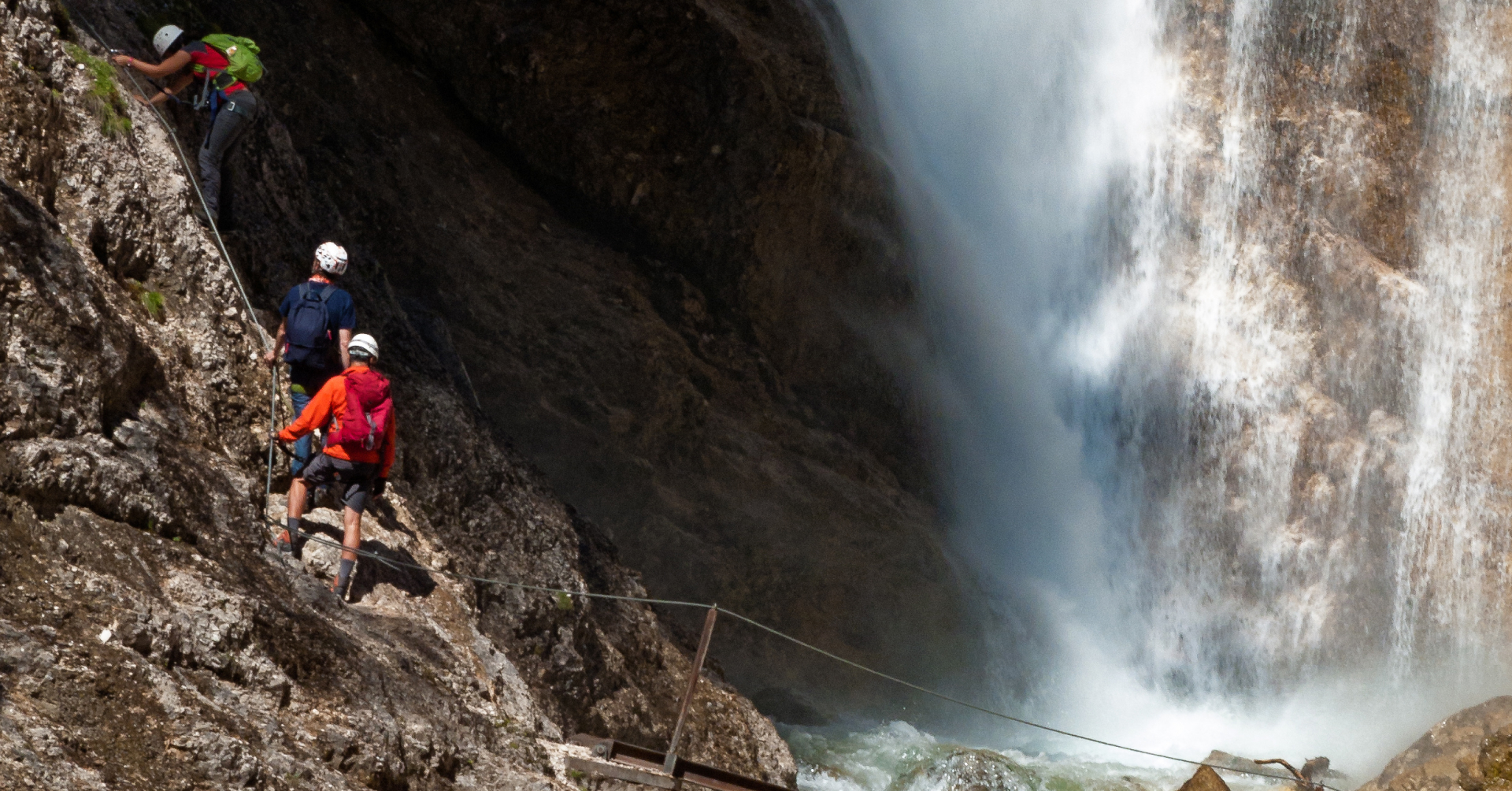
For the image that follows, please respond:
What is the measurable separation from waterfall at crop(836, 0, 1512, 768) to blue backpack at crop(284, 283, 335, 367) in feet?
43.6

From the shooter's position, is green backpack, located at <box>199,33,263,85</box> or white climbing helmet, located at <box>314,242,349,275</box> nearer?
white climbing helmet, located at <box>314,242,349,275</box>

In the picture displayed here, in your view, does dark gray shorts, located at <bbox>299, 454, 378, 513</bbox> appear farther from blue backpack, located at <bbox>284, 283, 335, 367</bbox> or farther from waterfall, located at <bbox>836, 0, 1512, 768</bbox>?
waterfall, located at <bbox>836, 0, 1512, 768</bbox>

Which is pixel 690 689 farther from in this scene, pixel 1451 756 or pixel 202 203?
pixel 1451 756

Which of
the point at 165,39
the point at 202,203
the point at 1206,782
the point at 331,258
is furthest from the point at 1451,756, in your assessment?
the point at 165,39

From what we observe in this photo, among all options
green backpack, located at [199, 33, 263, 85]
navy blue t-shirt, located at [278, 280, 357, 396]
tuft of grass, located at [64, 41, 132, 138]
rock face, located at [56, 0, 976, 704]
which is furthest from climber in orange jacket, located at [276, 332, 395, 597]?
rock face, located at [56, 0, 976, 704]

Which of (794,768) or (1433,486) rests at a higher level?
(1433,486)

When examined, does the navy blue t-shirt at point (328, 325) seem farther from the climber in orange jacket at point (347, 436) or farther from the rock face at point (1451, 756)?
the rock face at point (1451, 756)

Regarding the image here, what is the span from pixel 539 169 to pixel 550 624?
8.59 meters

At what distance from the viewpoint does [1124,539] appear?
20.6 m

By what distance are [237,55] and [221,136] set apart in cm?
53

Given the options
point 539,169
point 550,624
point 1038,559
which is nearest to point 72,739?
point 550,624

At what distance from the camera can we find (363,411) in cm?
647

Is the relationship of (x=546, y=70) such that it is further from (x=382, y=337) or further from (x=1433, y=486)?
(x=1433, y=486)

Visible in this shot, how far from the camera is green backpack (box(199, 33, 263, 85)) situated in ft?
24.8
